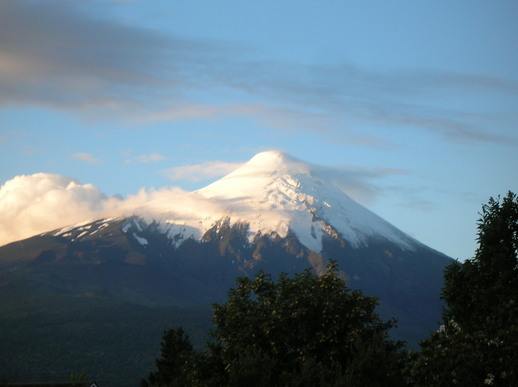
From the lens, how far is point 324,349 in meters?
51.4

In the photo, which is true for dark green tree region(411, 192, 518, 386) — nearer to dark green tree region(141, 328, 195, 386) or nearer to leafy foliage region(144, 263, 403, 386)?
leafy foliage region(144, 263, 403, 386)

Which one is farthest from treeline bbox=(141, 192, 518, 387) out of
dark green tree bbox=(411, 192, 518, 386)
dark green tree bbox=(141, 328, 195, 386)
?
dark green tree bbox=(141, 328, 195, 386)

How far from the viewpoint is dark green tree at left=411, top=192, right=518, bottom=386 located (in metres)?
37.7

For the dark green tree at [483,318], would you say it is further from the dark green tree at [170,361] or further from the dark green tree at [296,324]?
the dark green tree at [170,361]

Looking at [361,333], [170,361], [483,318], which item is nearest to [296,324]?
[361,333]

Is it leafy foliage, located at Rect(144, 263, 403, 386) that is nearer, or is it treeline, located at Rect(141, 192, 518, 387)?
treeline, located at Rect(141, 192, 518, 387)

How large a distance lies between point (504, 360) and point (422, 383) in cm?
398

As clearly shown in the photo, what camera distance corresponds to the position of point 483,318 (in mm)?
42719

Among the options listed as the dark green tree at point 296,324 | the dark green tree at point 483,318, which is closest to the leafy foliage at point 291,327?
the dark green tree at point 296,324

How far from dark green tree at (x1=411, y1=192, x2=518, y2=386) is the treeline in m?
0.05

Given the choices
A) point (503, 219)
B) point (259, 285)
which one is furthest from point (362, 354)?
point (259, 285)

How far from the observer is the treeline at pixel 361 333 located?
38.3 metres

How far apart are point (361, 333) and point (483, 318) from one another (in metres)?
10.2

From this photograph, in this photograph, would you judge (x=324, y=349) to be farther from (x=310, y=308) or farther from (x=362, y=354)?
(x=362, y=354)
